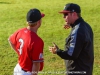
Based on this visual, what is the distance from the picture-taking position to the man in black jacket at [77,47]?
4.15m

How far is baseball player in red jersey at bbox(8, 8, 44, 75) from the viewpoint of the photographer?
4207 millimetres

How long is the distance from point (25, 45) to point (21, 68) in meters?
0.46

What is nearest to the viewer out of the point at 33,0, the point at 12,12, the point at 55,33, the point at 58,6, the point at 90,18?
the point at 55,33

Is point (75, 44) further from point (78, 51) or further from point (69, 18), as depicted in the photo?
point (69, 18)

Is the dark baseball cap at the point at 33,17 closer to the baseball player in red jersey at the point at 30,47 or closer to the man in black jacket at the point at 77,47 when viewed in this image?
the baseball player in red jersey at the point at 30,47

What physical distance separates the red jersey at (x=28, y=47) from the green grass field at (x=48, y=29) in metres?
2.60

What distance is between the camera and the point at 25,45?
4250mm

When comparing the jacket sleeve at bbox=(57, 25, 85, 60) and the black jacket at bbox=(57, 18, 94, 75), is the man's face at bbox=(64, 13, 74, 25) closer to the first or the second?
the black jacket at bbox=(57, 18, 94, 75)

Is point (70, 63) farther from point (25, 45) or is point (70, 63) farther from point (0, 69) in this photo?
point (0, 69)

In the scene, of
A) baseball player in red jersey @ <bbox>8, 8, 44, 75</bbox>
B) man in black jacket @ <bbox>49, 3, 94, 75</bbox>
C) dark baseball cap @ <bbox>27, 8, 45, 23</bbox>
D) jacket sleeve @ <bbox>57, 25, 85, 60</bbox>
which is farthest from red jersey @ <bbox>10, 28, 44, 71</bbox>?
jacket sleeve @ <bbox>57, 25, 85, 60</bbox>

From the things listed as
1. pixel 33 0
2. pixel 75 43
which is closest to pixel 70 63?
pixel 75 43

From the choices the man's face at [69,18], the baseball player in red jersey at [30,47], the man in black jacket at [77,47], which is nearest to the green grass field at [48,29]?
the baseball player in red jersey at [30,47]

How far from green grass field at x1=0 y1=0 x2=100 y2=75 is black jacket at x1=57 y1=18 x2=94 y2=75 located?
264 cm

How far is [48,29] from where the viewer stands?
36.1 ft
